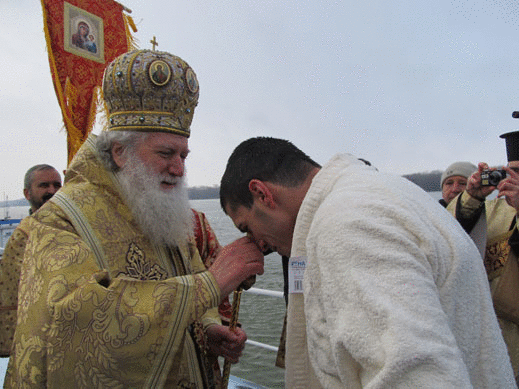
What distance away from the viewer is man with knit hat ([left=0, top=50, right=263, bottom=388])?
1420 mm

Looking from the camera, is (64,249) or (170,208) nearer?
(64,249)

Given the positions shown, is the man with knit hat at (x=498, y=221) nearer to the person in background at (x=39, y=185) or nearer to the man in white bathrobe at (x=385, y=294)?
the man in white bathrobe at (x=385, y=294)

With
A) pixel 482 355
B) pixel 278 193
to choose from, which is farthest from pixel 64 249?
pixel 482 355

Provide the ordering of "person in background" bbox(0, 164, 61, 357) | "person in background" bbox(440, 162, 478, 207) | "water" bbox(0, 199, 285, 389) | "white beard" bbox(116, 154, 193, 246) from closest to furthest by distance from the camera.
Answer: "white beard" bbox(116, 154, 193, 246)
"person in background" bbox(0, 164, 61, 357)
"person in background" bbox(440, 162, 478, 207)
"water" bbox(0, 199, 285, 389)

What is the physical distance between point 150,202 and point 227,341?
0.77 m

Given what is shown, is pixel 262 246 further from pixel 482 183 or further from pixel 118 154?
pixel 482 183

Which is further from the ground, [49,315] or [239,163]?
[239,163]

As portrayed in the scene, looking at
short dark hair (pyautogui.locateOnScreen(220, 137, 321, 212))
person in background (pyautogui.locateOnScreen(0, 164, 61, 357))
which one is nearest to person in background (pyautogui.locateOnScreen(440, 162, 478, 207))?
short dark hair (pyautogui.locateOnScreen(220, 137, 321, 212))

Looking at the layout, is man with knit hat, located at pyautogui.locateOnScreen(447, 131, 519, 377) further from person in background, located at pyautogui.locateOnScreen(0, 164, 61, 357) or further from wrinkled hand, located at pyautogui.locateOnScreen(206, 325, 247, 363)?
person in background, located at pyautogui.locateOnScreen(0, 164, 61, 357)

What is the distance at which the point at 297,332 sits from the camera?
3.91 feet

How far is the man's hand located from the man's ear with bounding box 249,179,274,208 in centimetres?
39

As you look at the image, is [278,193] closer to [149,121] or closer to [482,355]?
[482,355]

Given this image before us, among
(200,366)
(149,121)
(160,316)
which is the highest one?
(149,121)

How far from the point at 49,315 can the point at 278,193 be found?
0.89 m
